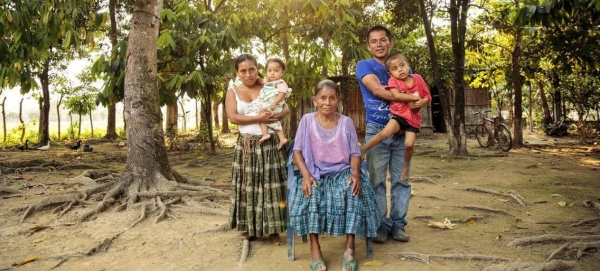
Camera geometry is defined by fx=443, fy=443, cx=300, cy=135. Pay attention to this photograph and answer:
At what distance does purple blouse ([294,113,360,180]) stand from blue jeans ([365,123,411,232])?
1.23ft

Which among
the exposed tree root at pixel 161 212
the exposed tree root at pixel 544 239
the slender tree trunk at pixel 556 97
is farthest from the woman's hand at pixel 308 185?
the slender tree trunk at pixel 556 97

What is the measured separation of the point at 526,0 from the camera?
5.26 metres

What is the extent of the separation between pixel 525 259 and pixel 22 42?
5.55 metres

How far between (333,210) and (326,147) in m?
0.42

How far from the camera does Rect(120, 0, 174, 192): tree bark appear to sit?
512 cm

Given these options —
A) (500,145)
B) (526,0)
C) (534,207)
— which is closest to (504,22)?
(500,145)

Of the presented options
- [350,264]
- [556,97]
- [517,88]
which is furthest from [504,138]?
[350,264]

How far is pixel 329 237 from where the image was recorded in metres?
3.59

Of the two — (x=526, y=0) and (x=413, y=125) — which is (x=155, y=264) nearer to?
(x=413, y=125)

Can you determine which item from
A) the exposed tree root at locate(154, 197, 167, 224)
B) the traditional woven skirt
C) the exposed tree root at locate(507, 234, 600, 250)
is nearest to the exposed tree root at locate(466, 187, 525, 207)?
the exposed tree root at locate(507, 234, 600, 250)

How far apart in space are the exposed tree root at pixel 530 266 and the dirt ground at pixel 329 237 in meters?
0.13

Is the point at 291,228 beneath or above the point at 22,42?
beneath

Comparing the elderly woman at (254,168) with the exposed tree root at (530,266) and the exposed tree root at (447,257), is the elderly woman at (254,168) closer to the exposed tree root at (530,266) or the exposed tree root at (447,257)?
the exposed tree root at (447,257)

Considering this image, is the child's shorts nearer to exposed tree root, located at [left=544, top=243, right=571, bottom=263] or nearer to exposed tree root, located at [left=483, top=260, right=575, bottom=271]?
exposed tree root, located at [left=483, top=260, right=575, bottom=271]
